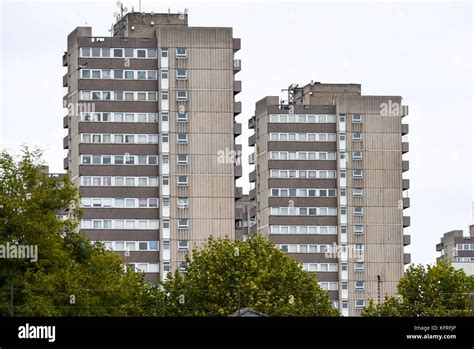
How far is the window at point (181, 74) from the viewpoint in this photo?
178750mm

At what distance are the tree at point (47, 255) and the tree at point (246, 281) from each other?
44.6 feet

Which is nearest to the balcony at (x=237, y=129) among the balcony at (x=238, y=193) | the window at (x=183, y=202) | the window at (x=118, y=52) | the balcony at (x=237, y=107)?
the balcony at (x=237, y=107)

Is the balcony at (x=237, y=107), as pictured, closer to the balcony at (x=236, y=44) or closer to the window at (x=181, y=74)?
the window at (x=181, y=74)

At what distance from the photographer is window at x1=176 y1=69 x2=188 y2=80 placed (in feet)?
586

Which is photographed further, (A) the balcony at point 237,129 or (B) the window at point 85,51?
(B) the window at point 85,51

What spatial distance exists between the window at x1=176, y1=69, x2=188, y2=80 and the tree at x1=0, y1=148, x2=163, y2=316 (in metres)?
85.3

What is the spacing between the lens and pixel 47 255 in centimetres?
8275

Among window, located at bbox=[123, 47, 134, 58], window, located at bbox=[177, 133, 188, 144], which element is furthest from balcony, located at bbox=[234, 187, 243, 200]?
window, located at bbox=[123, 47, 134, 58]

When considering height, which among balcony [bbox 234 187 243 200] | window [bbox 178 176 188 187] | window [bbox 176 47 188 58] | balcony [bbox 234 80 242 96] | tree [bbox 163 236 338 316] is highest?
window [bbox 176 47 188 58]

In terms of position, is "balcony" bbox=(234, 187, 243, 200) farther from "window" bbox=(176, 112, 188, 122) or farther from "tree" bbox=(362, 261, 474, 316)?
"tree" bbox=(362, 261, 474, 316)

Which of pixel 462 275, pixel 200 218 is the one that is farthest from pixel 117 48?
pixel 462 275
